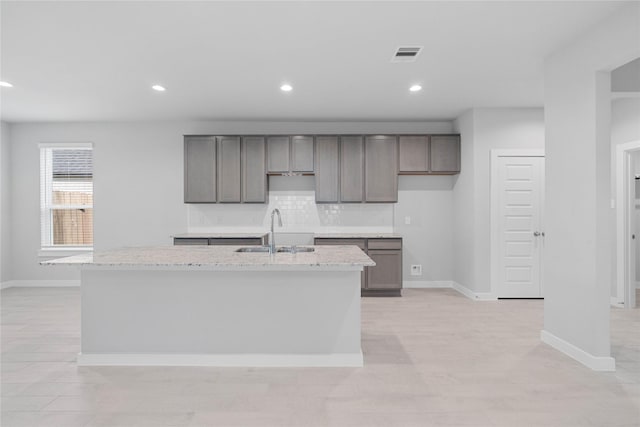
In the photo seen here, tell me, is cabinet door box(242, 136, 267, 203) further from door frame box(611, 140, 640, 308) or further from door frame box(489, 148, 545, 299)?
door frame box(611, 140, 640, 308)

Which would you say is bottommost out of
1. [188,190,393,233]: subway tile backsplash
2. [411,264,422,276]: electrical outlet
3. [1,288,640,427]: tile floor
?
[1,288,640,427]: tile floor

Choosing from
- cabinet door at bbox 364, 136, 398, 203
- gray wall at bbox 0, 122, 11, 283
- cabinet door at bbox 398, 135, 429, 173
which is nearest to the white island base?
cabinet door at bbox 364, 136, 398, 203

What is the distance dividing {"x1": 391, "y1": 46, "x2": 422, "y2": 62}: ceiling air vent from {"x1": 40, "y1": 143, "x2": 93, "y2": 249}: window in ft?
17.0

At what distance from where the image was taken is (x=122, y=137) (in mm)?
6051

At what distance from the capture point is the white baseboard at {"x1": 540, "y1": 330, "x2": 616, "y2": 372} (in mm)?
2908

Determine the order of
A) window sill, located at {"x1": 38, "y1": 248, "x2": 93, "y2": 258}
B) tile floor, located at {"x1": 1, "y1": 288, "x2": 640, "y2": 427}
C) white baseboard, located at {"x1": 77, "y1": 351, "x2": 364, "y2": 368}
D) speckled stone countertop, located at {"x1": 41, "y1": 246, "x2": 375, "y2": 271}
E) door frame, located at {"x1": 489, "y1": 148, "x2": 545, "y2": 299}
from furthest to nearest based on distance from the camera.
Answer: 1. window sill, located at {"x1": 38, "y1": 248, "x2": 93, "y2": 258}
2. door frame, located at {"x1": 489, "y1": 148, "x2": 545, "y2": 299}
3. white baseboard, located at {"x1": 77, "y1": 351, "x2": 364, "y2": 368}
4. speckled stone countertop, located at {"x1": 41, "y1": 246, "x2": 375, "y2": 271}
5. tile floor, located at {"x1": 1, "y1": 288, "x2": 640, "y2": 427}

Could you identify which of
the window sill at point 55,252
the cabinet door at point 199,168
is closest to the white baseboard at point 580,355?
the cabinet door at point 199,168

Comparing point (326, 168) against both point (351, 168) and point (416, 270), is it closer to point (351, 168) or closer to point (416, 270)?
point (351, 168)

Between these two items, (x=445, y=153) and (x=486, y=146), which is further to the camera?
(x=445, y=153)

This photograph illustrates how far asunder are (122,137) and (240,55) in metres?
3.56

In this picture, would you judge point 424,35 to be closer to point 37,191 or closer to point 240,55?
point 240,55

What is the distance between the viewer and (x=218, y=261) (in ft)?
9.45

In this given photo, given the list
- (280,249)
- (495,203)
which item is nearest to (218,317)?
(280,249)

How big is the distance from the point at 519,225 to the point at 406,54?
3.13 meters
